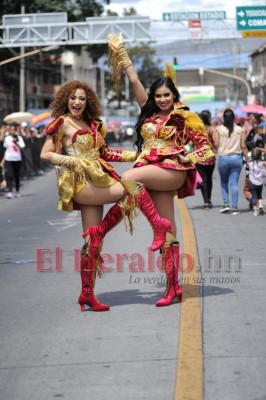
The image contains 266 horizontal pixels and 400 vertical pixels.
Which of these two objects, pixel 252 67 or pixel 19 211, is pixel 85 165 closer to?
pixel 19 211

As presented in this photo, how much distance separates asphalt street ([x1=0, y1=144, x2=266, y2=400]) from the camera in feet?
18.7

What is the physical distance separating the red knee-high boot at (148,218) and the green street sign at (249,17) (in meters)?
42.4

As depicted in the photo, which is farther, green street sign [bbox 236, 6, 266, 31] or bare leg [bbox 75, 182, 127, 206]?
green street sign [bbox 236, 6, 266, 31]

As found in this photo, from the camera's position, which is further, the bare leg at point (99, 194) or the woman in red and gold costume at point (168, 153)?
the woman in red and gold costume at point (168, 153)

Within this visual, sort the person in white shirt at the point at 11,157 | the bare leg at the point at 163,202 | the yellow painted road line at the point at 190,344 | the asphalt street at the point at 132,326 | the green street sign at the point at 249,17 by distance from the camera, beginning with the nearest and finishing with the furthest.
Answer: the yellow painted road line at the point at 190,344, the asphalt street at the point at 132,326, the bare leg at the point at 163,202, the person in white shirt at the point at 11,157, the green street sign at the point at 249,17

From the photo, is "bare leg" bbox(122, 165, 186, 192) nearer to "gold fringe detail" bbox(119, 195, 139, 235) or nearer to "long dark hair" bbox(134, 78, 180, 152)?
"gold fringe detail" bbox(119, 195, 139, 235)

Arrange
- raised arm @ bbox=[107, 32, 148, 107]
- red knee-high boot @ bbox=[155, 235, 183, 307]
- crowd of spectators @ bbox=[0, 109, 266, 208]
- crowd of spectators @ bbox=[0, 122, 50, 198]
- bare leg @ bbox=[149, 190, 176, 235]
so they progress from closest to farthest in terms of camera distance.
Result: red knee-high boot @ bbox=[155, 235, 183, 307]
bare leg @ bbox=[149, 190, 176, 235]
raised arm @ bbox=[107, 32, 148, 107]
crowd of spectators @ bbox=[0, 109, 266, 208]
crowd of spectators @ bbox=[0, 122, 50, 198]

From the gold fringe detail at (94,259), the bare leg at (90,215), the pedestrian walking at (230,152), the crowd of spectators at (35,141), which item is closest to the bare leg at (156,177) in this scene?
the bare leg at (90,215)

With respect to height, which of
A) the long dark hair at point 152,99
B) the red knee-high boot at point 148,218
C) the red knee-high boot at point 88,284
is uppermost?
the long dark hair at point 152,99

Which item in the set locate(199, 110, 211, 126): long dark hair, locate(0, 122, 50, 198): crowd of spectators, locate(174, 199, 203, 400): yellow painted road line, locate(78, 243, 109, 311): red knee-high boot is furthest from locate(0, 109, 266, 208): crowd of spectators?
locate(78, 243, 109, 311): red knee-high boot

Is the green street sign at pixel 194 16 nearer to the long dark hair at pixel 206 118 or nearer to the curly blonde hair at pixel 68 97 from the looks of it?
the long dark hair at pixel 206 118

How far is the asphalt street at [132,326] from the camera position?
5.69 m

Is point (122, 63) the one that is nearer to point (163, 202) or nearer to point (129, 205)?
point (163, 202)

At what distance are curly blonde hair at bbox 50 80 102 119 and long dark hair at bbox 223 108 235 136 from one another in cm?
851
